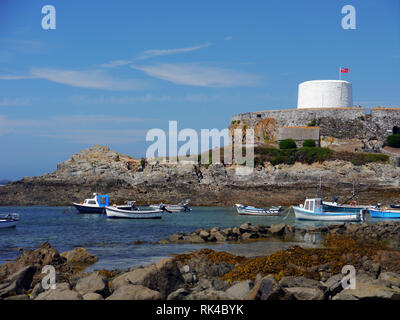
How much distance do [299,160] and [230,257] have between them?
41.9 metres

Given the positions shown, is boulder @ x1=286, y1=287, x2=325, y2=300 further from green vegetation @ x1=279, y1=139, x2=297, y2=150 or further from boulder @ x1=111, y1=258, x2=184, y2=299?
green vegetation @ x1=279, y1=139, x2=297, y2=150

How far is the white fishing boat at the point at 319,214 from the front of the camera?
Result: 3325cm

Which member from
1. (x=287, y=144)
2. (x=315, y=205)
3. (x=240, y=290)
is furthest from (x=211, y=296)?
(x=287, y=144)

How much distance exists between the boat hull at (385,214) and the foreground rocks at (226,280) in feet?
70.4

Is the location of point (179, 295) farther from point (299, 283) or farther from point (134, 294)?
point (299, 283)

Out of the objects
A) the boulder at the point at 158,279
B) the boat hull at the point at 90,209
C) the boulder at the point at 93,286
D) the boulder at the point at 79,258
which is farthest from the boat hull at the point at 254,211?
the boulder at the point at 93,286

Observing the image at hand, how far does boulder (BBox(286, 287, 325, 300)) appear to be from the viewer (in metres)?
9.61

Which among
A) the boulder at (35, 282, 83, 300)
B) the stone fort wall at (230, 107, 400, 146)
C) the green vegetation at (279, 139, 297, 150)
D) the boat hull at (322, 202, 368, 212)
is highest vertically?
the stone fort wall at (230, 107, 400, 146)

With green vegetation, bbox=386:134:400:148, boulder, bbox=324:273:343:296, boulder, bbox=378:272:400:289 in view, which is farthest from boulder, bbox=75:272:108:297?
green vegetation, bbox=386:134:400:148

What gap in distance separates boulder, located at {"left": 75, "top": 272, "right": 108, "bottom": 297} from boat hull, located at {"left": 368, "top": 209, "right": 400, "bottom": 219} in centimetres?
3103

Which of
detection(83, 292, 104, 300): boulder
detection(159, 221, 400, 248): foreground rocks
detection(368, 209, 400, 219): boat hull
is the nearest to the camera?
detection(83, 292, 104, 300): boulder

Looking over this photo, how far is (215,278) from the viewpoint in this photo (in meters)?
11.8

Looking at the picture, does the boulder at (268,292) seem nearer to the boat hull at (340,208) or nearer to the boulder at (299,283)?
the boulder at (299,283)
